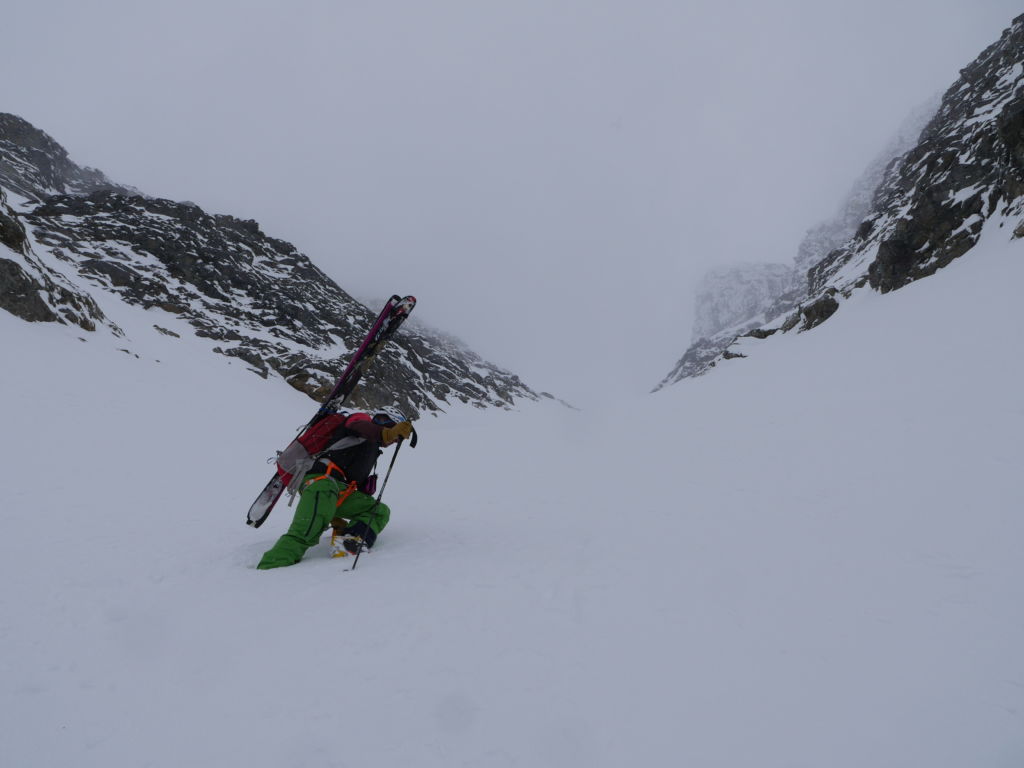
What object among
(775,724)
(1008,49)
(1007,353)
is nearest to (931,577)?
(775,724)

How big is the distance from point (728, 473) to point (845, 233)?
653ft

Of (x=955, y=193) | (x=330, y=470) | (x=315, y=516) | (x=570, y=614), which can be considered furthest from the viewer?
(x=955, y=193)

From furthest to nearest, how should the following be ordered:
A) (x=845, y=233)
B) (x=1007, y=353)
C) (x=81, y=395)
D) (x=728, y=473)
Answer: (x=845, y=233), (x=81, y=395), (x=1007, y=353), (x=728, y=473)

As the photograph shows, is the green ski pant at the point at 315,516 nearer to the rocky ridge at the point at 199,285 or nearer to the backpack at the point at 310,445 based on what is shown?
the backpack at the point at 310,445

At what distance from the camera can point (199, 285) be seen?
44.2 metres

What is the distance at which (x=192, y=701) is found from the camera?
8.57 feet

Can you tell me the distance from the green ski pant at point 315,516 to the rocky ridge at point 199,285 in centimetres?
1794

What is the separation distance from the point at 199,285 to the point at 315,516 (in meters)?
48.6

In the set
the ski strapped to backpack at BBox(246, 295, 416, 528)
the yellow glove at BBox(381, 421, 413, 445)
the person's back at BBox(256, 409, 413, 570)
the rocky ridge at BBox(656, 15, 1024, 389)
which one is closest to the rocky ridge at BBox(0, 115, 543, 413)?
the ski strapped to backpack at BBox(246, 295, 416, 528)

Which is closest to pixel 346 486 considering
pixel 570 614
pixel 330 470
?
pixel 330 470

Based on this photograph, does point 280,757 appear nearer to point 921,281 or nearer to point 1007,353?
A: point 1007,353

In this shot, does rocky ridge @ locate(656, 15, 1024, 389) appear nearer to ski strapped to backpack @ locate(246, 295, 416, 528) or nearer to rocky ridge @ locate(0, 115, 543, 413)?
ski strapped to backpack @ locate(246, 295, 416, 528)

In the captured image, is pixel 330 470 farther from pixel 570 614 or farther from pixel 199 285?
pixel 199 285

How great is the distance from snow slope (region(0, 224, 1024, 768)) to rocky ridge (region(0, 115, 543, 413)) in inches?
570
